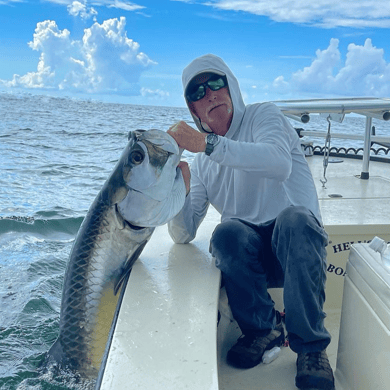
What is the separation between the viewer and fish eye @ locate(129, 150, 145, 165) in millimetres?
1825

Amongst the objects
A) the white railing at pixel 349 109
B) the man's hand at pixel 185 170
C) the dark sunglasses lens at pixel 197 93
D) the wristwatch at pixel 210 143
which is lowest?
the man's hand at pixel 185 170

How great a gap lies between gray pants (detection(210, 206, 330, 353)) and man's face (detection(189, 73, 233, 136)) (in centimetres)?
53

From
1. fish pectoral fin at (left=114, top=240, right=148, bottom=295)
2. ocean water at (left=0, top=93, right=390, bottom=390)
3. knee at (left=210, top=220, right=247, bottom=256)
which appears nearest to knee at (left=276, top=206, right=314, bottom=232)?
knee at (left=210, top=220, right=247, bottom=256)

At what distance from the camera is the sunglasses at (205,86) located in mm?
2250

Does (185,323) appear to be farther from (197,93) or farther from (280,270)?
(197,93)

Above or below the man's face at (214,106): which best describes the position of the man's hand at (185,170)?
below

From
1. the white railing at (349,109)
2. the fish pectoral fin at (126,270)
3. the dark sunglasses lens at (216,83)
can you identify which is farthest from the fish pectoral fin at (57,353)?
the white railing at (349,109)

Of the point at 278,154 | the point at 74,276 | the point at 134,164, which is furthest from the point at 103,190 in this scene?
the point at 278,154

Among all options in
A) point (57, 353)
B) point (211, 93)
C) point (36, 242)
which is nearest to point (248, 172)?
point (211, 93)

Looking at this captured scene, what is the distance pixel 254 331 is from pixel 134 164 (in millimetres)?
891

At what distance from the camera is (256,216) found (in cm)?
213

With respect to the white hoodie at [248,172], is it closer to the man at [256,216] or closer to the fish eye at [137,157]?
the man at [256,216]

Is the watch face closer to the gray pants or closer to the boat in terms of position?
the gray pants

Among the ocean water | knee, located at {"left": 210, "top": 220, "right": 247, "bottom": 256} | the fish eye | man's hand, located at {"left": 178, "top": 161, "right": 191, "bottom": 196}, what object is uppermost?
the fish eye
